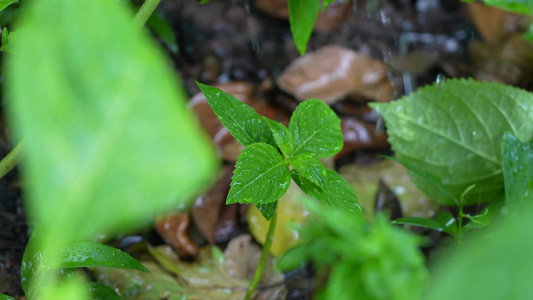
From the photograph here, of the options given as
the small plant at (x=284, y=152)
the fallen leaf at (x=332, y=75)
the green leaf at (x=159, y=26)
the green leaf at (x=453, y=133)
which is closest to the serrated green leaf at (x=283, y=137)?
the small plant at (x=284, y=152)

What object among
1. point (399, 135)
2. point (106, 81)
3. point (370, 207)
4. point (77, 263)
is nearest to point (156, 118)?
point (106, 81)

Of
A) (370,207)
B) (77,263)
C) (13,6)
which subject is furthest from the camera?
(370,207)

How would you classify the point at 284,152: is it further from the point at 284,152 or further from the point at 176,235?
the point at 176,235

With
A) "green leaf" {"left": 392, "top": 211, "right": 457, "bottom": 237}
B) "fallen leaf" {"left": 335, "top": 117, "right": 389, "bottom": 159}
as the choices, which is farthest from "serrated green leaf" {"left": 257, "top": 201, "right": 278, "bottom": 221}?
"fallen leaf" {"left": 335, "top": 117, "right": 389, "bottom": 159}

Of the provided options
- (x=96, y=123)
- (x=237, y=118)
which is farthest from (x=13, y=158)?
(x=96, y=123)

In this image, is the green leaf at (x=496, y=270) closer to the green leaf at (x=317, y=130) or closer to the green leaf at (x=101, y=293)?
the green leaf at (x=317, y=130)

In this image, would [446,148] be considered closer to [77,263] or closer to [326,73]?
→ [326,73]
